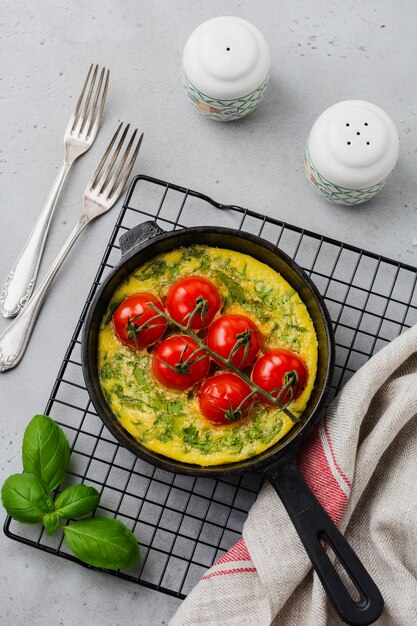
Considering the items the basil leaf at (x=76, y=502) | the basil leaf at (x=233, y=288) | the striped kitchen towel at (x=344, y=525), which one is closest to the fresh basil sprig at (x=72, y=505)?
the basil leaf at (x=76, y=502)

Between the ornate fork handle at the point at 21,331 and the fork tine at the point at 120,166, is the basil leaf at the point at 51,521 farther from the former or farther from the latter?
the fork tine at the point at 120,166

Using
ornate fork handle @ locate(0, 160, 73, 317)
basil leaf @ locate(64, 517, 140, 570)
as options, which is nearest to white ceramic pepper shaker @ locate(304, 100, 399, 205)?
ornate fork handle @ locate(0, 160, 73, 317)

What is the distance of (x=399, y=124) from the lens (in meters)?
2.42

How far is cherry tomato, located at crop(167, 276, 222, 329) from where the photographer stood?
1.96 meters

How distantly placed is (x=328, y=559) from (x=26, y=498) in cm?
86

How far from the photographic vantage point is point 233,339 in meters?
1.93

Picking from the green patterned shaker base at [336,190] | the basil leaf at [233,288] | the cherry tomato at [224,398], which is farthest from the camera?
the green patterned shaker base at [336,190]

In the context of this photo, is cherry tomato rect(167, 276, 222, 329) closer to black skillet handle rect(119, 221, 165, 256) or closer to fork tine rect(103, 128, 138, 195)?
black skillet handle rect(119, 221, 165, 256)

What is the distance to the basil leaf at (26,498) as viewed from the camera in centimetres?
211

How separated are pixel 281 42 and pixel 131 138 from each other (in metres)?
0.60

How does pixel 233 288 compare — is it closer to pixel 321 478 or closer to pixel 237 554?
pixel 321 478

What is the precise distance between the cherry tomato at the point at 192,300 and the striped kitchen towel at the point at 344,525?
0.43m

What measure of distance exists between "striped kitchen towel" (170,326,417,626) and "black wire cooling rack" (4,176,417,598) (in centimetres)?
16

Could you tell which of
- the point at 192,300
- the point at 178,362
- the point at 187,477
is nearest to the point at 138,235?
the point at 192,300
